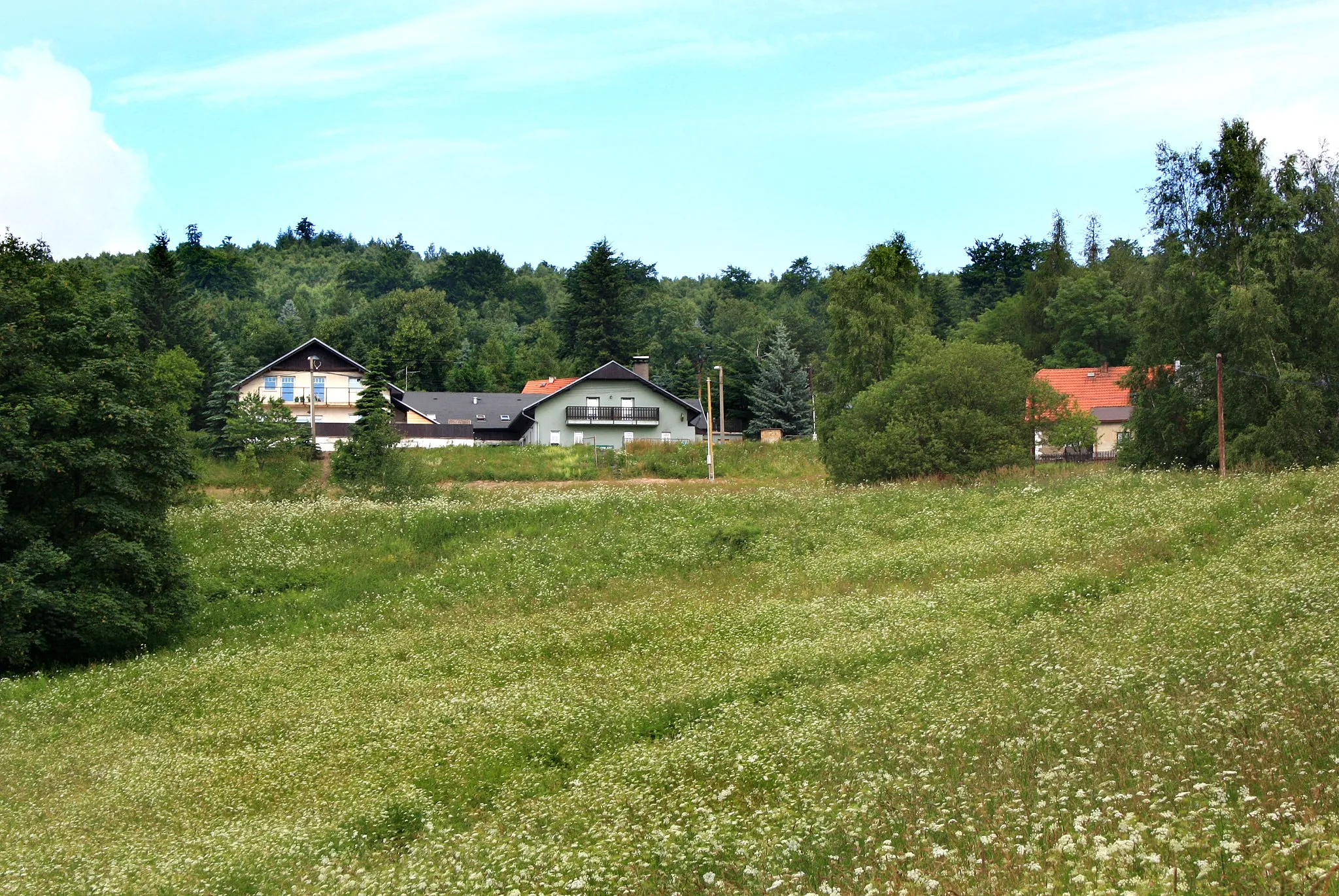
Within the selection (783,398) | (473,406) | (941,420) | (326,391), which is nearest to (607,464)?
(783,398)

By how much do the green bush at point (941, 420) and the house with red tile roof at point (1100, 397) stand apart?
2013 cm

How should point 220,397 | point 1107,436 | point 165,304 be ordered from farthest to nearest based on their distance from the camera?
point 165,304 < point 220,397 < point 1107,436

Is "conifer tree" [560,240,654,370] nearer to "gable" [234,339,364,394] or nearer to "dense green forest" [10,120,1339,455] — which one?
"dense green forest" [10,120,1339,455]

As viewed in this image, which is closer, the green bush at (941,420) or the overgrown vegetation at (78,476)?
the overgrown vegetation at (78,476)

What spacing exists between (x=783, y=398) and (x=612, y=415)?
14.7 m

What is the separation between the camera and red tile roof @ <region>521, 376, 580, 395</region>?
97.4 meters

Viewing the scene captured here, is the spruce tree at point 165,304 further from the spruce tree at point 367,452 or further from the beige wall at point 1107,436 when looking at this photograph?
the beige wall at point 1107,436

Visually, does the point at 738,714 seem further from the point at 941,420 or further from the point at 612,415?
the point at 612,415

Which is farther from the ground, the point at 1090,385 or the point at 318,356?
the point at 318,356

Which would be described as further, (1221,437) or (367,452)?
(367,452)

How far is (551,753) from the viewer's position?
52.1 ft

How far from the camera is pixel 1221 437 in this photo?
1446 inches

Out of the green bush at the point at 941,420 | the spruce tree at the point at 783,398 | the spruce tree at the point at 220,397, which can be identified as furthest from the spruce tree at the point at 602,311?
the green bush at the point at 941,420

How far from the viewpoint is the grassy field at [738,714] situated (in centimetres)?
939
